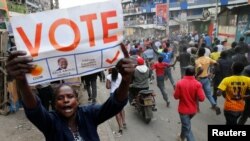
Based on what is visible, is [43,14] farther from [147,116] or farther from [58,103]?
[147,116]

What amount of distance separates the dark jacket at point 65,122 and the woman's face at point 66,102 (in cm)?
6

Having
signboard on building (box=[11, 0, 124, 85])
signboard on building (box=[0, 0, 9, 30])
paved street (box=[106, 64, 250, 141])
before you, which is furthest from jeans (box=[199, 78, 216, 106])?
signboard on building (box=[0, 0, 9, 30])

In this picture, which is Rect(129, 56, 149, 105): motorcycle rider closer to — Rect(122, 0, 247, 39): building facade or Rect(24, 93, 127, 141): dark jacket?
Rect(24, 93, 127, 141): dark jacket

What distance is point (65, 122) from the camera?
2.41 metres

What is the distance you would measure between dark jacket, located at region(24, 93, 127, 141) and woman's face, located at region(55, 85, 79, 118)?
64 millimetres

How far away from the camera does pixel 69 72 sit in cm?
274

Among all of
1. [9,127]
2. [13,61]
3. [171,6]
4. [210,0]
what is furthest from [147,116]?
[171,6]

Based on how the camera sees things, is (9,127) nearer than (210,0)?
Yes

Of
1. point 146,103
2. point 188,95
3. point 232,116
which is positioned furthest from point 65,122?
point 146,103

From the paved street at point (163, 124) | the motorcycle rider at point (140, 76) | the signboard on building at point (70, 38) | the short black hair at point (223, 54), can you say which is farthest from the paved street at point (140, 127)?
the signboard on building at point (70, 38)

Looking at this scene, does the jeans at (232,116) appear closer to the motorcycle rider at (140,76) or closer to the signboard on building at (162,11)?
the motorcycle rider at (140,76)

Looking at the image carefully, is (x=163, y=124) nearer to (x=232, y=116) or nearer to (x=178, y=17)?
(x=232, y=116)

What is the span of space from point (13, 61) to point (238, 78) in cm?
437

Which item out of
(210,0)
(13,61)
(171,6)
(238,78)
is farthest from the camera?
(171,6)
